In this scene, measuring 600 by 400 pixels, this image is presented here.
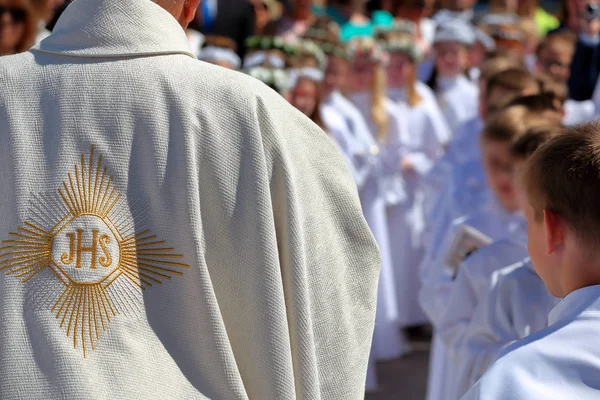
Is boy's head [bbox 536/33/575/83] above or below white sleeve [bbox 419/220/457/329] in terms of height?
above

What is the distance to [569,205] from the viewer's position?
196cm

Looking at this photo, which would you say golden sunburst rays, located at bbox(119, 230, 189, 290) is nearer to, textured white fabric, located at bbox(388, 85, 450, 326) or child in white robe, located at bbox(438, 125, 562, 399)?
child in white robe, located at bbox(438, 125, 562, 399)

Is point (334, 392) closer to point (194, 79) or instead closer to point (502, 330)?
point (194, 79)

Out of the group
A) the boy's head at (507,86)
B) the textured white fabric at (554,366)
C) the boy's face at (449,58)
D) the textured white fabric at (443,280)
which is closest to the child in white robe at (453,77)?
the boy's face at (449,58)

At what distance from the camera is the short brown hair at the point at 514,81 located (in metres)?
5.41

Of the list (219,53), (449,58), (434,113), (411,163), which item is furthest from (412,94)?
(219,53)

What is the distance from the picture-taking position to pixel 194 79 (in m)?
2.17

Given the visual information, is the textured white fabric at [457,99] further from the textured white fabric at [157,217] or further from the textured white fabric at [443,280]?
the textured white fabric at [157,217]

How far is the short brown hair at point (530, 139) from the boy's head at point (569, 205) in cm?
175

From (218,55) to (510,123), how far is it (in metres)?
3.81

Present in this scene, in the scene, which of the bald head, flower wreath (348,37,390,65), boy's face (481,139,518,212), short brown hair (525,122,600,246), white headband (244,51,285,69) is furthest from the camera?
flower wreath (348,37,390,65)

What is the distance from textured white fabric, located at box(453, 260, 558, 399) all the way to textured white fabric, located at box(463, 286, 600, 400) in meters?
1.45

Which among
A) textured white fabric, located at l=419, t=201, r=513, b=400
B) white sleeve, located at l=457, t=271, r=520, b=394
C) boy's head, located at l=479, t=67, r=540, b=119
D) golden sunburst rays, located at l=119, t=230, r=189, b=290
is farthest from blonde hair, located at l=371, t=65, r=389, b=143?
golden sunburst rays, located at l=119, t=230, r=189, b=290

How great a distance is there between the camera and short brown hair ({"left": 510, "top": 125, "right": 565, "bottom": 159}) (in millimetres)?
3826
